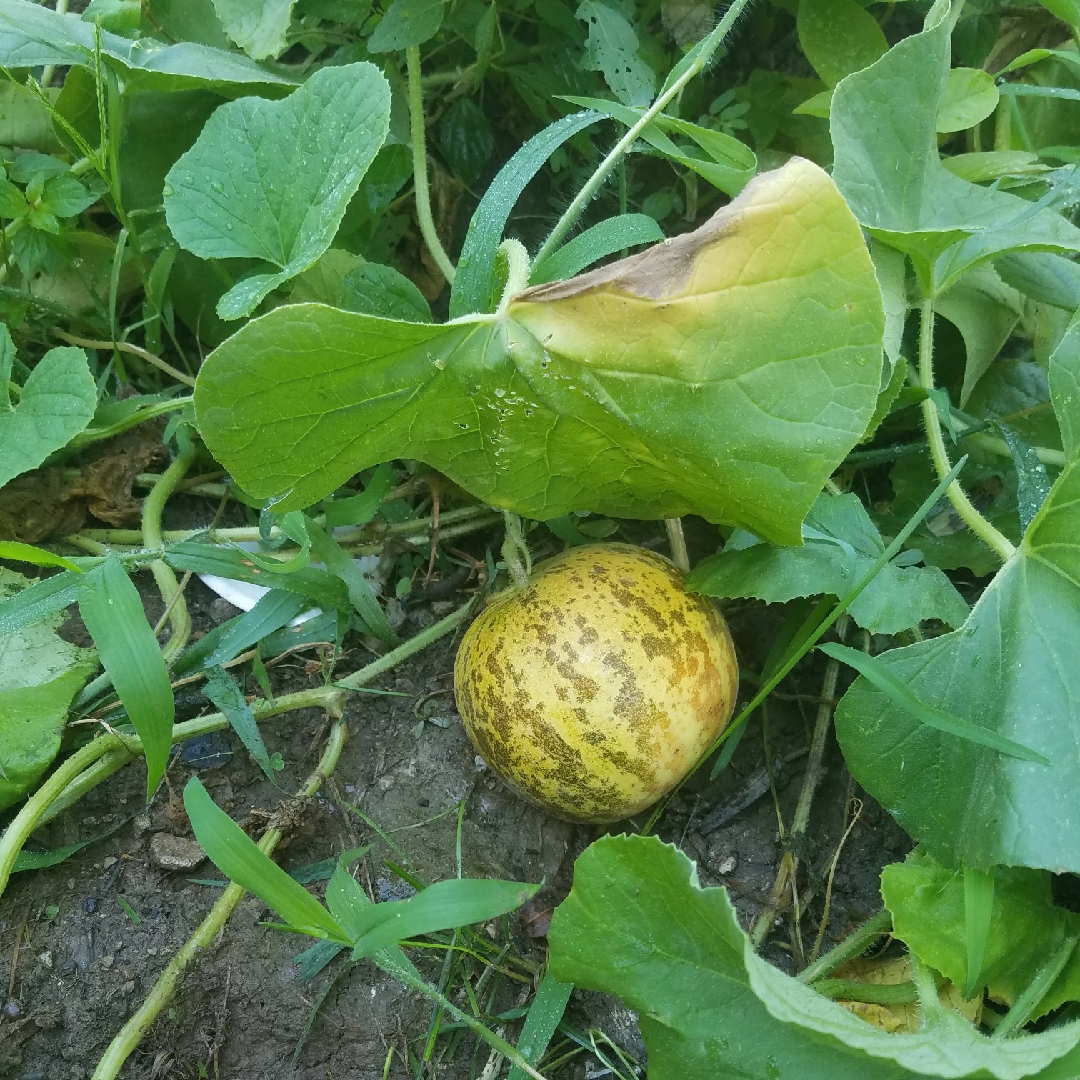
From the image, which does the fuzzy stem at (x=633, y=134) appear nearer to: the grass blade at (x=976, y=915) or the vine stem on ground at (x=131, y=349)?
the vine stem on ground at (x=131, y=349)

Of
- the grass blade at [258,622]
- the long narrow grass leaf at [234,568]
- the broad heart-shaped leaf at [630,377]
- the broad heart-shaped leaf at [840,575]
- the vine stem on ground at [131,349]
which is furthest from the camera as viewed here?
the vine stem on ground at [131,349]

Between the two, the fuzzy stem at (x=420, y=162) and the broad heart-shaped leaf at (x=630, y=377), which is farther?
the fuzzy stem at (x=420, y=162)

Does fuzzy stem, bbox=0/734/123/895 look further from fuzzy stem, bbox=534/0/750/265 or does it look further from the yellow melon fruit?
fuzzy stem, bbox=534/0/750/265

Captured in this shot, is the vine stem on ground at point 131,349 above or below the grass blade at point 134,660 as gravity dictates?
above

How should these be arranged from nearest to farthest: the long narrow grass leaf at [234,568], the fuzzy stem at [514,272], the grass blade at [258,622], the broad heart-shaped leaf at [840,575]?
Result: the fuzzy stem at [514,272] < the broad heart-shaped leaf at [840,575] < the long narrow grass leaf at [234,568] < the grass blade at [258,622]

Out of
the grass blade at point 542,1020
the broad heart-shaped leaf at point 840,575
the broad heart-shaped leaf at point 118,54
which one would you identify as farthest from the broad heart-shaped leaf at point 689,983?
the broad heart-shaped leaf at point 118,54

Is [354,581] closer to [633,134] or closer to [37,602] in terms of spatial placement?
[37,602]

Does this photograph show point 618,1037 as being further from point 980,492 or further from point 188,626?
point 980,492

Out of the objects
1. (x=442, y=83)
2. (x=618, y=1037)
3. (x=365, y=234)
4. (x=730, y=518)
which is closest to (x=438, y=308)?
(x=365, y=234)
